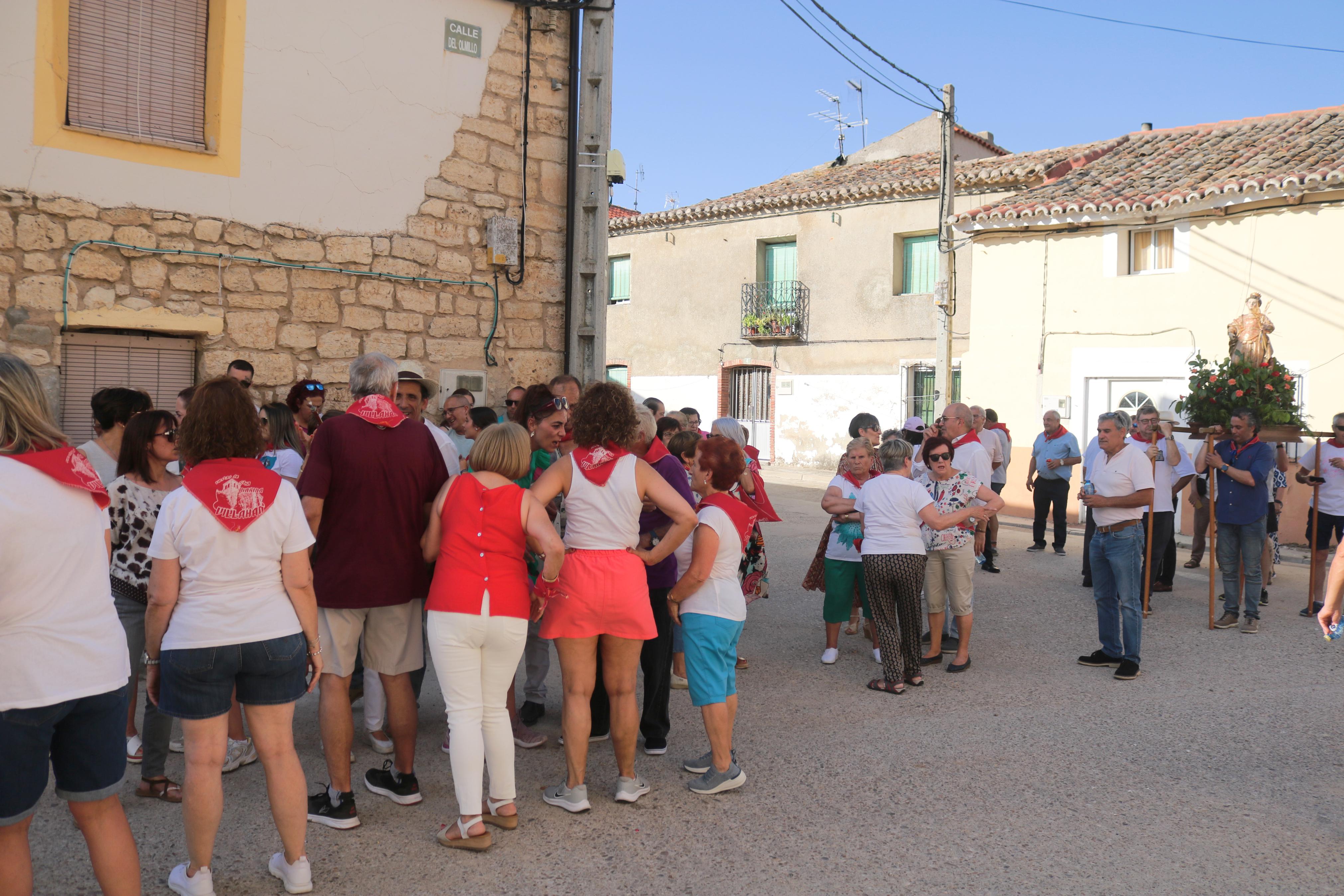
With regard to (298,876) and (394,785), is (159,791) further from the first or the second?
(298,876)

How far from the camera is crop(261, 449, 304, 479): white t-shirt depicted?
17.1 feet

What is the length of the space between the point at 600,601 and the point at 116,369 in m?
4.49

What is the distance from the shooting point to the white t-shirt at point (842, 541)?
265 inches

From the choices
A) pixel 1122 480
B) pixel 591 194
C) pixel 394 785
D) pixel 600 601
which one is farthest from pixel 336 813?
pixel 591 194

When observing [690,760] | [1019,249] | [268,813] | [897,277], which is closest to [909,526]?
[690,760]

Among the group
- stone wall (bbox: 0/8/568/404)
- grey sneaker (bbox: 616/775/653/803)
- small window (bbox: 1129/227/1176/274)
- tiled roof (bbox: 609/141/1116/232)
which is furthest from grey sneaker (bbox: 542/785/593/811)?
tiled roof (bbox: 609/141/1116/232)

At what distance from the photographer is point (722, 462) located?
460 centimetres

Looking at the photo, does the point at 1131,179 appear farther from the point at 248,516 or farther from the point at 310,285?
the point at 248,516

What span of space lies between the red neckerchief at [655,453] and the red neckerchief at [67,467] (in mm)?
2377

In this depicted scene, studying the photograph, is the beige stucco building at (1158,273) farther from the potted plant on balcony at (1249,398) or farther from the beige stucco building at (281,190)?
the beige stucco building at (281,190)

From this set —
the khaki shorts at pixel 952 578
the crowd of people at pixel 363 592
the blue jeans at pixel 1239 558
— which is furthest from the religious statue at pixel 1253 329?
the crowd of people at pixel 363 592

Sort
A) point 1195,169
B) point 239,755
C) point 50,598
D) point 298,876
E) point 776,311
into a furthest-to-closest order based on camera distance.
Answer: point 776,311, point 1195,169, point 239,755, point 298,876, point 50,598

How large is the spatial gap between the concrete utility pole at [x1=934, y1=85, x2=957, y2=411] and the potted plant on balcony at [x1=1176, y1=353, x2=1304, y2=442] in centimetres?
814

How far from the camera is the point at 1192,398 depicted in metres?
9.07
